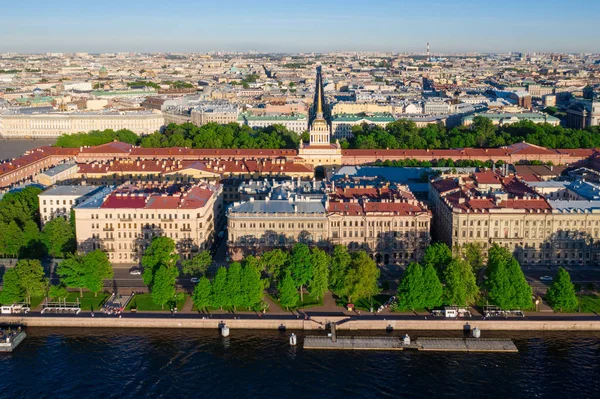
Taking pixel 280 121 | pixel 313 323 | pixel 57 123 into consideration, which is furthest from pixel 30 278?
pixel 57 123

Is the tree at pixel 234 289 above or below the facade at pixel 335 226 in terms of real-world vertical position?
below

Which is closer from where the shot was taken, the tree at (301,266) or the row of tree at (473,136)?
the tree at (301,266)

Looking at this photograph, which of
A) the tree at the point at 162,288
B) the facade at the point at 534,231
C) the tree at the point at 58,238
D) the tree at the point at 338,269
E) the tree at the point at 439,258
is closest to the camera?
the tree at the point at 162,288

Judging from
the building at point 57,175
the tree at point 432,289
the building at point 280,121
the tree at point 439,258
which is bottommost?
the tree at point 432,289

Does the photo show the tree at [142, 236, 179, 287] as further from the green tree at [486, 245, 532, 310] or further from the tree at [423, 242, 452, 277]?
the green tree at [486, 245, 532, 310]

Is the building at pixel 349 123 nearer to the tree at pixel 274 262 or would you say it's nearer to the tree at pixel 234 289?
the tree at pixel 274 262

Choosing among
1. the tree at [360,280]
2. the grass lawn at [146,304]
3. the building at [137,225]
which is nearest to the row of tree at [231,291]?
the grass lawn at [146,304]
